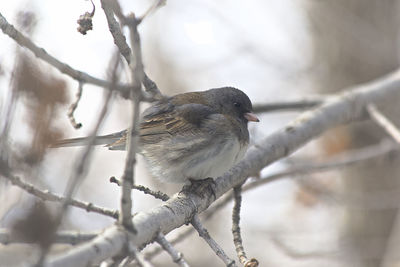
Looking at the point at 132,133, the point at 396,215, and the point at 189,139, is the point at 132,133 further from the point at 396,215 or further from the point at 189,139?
the point at 396,215

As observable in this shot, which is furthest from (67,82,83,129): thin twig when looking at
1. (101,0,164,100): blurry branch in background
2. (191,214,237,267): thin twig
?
(191,214,237,267): thin twig

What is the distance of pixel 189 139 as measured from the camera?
316cm

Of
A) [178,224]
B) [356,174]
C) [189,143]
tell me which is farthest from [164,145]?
[356,174]

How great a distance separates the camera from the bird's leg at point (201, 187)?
8.95 ft

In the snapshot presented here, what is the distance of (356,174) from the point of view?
20.0 ft

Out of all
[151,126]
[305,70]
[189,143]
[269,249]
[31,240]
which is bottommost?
[31,240]

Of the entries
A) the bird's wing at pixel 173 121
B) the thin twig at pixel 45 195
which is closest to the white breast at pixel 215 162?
the bird's wing at pixel 173 121

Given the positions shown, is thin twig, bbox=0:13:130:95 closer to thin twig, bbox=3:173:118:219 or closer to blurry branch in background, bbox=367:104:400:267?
thin twig, bbox=3:173:118:219

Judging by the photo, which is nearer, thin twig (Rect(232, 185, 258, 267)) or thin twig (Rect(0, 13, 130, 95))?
thin twig (Rect(232, 185, 258, 267))

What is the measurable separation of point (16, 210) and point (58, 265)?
0.19 meters

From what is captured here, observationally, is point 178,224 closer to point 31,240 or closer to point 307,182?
point 31,240

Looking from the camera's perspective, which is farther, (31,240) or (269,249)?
(269,249)

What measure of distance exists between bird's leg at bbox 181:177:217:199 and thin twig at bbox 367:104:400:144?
5.13ft

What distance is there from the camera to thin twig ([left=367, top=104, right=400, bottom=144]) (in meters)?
3.75
